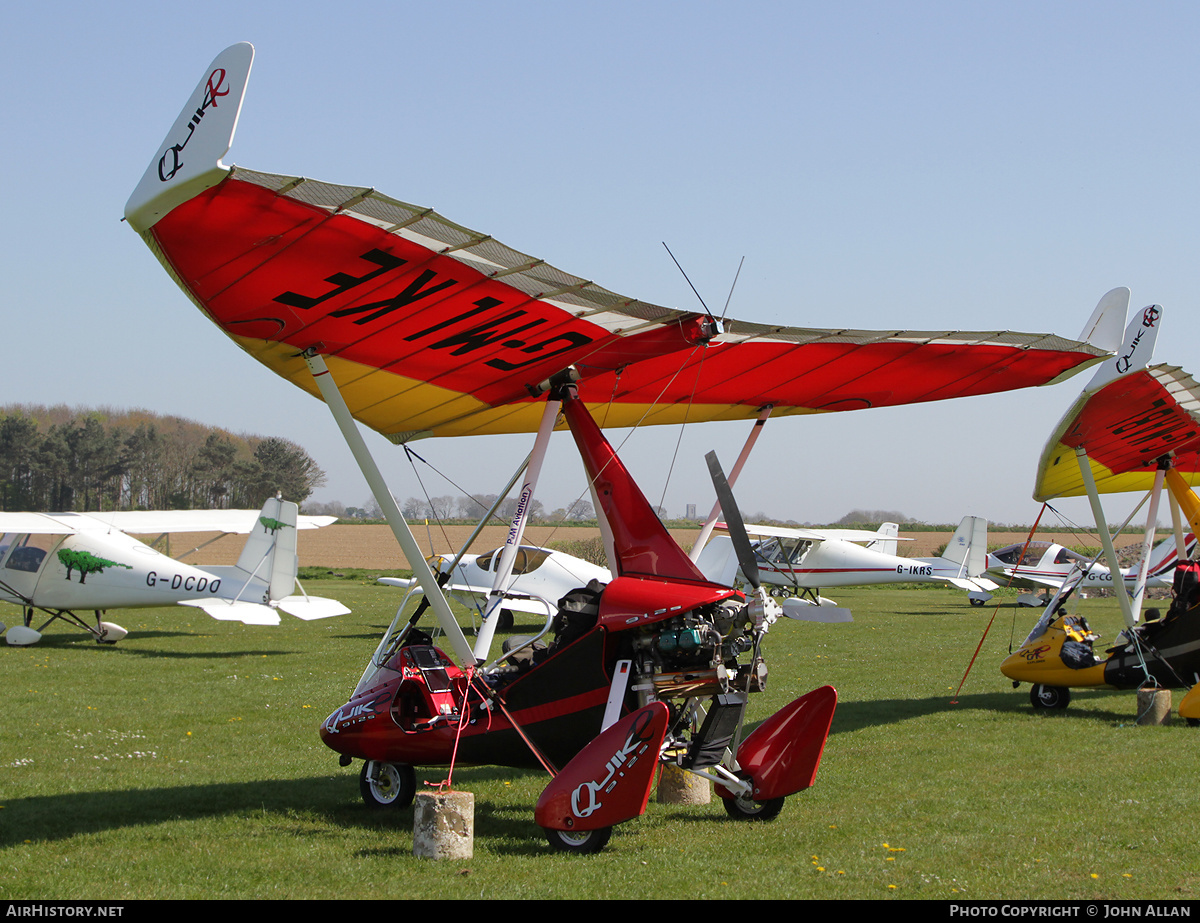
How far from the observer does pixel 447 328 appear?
246 inches

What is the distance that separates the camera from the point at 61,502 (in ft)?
237

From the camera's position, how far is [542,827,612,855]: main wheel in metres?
5.59

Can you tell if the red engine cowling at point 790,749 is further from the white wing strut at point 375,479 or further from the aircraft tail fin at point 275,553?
the aircraft tail fin at point 275,553

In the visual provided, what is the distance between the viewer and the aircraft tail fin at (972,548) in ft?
103

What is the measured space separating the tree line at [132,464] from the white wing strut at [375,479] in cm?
6955

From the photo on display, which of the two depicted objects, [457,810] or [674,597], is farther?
[674,597]

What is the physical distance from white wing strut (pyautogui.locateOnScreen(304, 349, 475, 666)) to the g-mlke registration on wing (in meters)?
0.22

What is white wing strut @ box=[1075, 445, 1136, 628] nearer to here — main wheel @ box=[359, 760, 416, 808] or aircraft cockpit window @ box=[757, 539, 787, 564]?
main wheel @ box=[359, 760, 416, 808]

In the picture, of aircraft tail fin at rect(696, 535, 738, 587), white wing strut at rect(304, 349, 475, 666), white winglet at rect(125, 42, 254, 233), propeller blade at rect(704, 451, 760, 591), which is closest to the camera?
white winglet at rect(125, 42, 254, 233)

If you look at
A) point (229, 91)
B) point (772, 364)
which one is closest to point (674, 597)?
A: point (772, 364)

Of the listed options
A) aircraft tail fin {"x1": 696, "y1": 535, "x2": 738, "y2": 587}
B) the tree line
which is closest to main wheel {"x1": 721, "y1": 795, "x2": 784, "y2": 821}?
aircraft tail fin {"x1": 696, "y1": 535, "x2": 738, "y2": 587}

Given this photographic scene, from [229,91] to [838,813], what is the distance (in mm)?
5732

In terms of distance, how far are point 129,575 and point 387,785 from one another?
1355 cm
